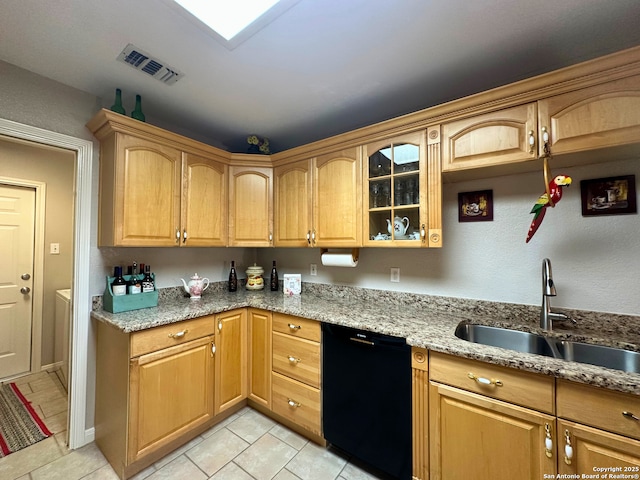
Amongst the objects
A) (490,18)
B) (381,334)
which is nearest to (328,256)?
(381,334)

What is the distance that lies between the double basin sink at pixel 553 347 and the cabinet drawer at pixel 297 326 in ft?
2.82

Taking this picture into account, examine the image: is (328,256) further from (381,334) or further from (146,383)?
(146,383)

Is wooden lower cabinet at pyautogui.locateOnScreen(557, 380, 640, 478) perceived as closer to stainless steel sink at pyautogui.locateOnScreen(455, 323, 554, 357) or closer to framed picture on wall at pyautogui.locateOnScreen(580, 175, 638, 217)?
stainless steel sink at pyautogui.locateOnScreen(455, 323, 554, 357)

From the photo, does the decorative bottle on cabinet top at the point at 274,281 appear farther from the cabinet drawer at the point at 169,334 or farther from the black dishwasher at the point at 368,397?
the black dishwasher at the point at 368,397

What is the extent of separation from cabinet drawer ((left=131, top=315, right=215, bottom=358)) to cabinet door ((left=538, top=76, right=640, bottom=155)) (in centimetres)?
224

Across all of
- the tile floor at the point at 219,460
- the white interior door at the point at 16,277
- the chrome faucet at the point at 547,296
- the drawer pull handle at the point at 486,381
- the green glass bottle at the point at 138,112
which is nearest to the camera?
the drawer pull handle at the point at 486,381

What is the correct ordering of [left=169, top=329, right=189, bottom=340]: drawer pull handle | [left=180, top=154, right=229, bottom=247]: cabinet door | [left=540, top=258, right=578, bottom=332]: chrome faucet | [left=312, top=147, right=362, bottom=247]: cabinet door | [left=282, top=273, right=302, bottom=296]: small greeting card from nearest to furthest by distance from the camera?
1. [left=540, top=258, right=578, bottom=332]: chrome faucet
2. [left=169, top=329, right=189, bottom=340]: drawer pull handle
3. [left=312, top=147, right=362, bottom=247]: cabinet door
4. [left=180, top=154, right=229, bottom=247]: cabinet door
5. [left=282, top=273, right=302, bottom=296]: small greeting card

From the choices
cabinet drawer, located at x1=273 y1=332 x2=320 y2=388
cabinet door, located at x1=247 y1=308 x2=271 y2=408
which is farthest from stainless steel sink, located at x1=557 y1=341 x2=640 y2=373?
cabinet door, located at x1=247 y1=308 x2=271 y2=408

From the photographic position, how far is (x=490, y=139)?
1400 millimetres

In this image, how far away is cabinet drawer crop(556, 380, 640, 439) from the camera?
0.91 meters

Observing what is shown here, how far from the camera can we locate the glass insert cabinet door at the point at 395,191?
1.66 meters

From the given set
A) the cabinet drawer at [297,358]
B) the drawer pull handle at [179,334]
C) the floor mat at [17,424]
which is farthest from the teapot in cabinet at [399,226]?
the floor mat at [17,424]

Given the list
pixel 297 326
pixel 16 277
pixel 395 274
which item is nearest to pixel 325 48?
pixel 395 274

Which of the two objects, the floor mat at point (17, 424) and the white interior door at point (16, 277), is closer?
the floor mat at point (17, 424)
